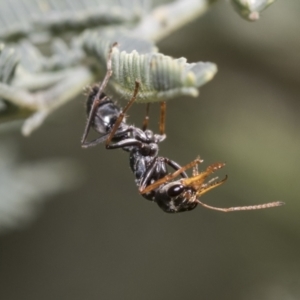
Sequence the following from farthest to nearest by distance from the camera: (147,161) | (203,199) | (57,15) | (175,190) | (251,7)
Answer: (203,199) < (147,161) < (175,190) < (57,15) < (251,7)

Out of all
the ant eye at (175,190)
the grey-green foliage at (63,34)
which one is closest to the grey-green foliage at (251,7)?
the grey-green foliage at (63,34)

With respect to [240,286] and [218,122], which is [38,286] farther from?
[218,122]

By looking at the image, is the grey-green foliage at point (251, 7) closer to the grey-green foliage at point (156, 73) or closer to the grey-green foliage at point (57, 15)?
the grey-green foliage at point (156, 73)

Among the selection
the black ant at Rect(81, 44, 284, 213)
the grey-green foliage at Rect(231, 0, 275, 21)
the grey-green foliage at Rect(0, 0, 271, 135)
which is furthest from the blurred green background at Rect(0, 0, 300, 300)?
the grey-green foliage at Rect(231, 0, 275, 21)

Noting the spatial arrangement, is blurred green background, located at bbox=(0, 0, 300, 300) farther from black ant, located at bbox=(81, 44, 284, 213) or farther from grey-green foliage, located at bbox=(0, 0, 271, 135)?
grey-green foliage, located at bbox=(0, 0, 271, 135)

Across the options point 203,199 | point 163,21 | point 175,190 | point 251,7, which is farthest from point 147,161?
point 203,199

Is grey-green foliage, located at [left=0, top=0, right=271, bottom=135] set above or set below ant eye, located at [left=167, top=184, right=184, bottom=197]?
above

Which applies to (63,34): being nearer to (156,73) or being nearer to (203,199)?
(156,73)
